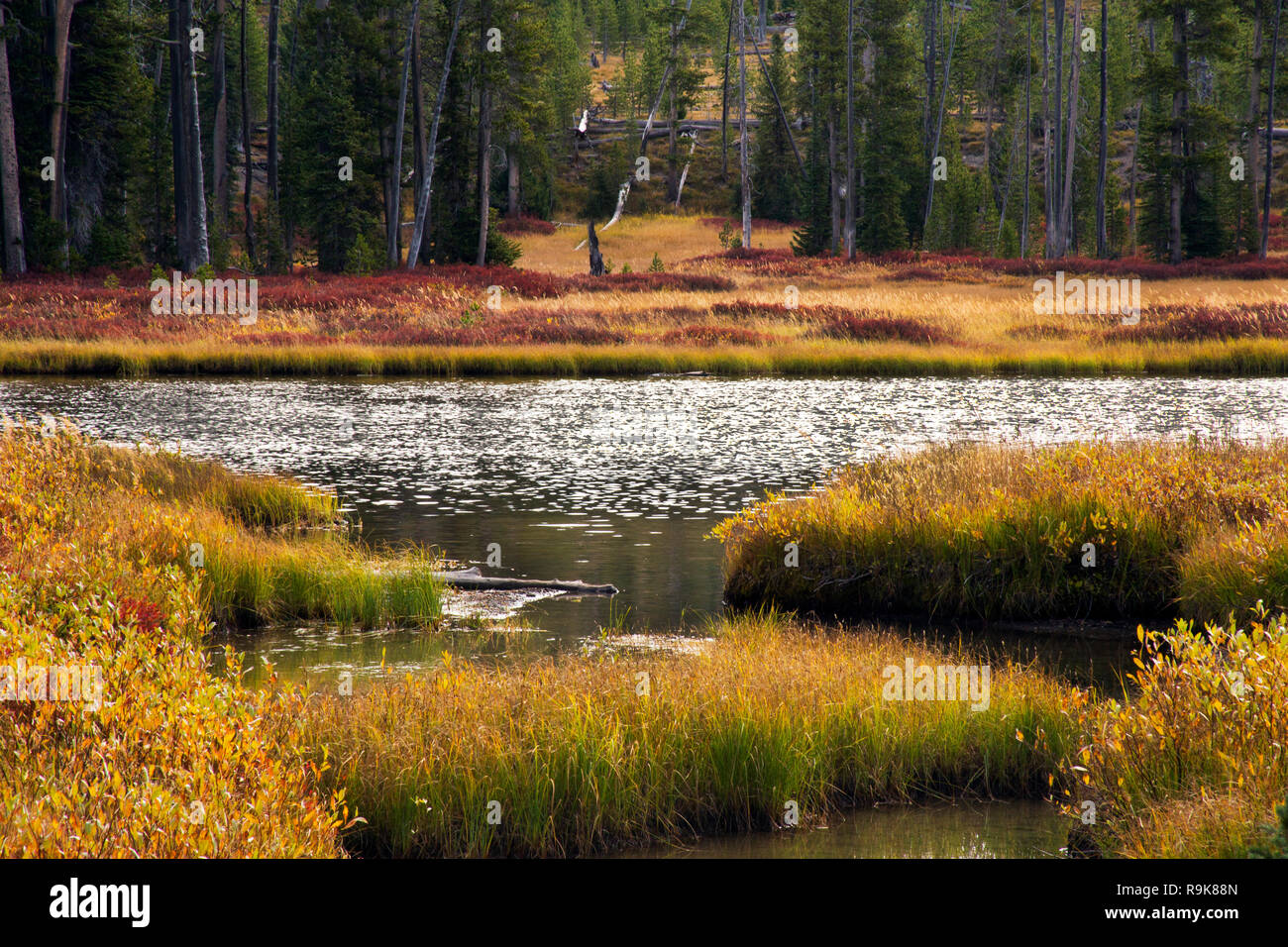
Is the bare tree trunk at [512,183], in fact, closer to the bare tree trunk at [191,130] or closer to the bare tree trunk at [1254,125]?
the bare tree trunk at [191,130]

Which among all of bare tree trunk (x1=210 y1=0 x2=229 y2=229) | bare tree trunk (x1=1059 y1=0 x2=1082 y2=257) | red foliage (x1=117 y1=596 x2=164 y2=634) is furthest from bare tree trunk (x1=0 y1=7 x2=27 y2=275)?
bare tree trunk (x1=1059 y1=0 x2=1082 y2=257)

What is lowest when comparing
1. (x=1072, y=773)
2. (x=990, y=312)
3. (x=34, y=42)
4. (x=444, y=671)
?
(x=1072, y=773)

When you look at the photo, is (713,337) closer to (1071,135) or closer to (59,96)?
(1071,135)

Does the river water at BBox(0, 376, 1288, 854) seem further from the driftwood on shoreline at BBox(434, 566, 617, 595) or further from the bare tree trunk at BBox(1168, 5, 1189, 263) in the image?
the bare tree trunk at BBox(1168, 5, 1189, 263)

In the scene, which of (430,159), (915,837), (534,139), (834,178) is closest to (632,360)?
(430,159)

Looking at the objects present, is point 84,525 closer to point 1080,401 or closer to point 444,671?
point 444,671

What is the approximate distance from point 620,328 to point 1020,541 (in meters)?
26.6

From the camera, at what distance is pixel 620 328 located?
3659 cm

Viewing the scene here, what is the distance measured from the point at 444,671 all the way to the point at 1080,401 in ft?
75.2

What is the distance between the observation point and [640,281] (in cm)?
4572

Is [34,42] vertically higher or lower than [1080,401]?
higher
